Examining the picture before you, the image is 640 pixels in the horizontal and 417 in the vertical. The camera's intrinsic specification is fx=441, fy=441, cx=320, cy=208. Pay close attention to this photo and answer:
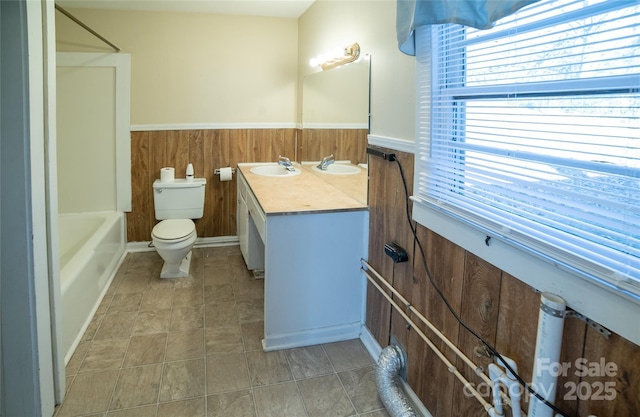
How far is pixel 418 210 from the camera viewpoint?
73.1 inches

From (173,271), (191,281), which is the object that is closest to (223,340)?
(191,281)

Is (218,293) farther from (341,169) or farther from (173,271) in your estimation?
(341,169)

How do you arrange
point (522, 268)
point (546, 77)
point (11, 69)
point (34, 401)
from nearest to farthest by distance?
point (546, 77) < point (522, 268) < point (11, 69) < point (34, 401)

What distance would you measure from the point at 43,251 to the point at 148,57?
255 cm

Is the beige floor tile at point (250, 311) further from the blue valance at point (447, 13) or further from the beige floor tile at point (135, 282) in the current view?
the blue valance at point (447, 13)

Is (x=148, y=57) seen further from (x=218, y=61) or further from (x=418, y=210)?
(x=418, y=210)

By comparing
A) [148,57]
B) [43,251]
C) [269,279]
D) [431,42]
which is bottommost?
[269,279]

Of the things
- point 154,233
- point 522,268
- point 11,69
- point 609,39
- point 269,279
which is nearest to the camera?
point 609,39

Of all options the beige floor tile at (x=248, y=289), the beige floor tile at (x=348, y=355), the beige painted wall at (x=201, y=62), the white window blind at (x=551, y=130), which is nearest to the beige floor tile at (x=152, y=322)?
the beige floor tile at (x=248, y=289)

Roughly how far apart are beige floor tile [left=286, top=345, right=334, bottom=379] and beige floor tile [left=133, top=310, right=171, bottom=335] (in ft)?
2.77

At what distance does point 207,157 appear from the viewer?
4141 millimetres

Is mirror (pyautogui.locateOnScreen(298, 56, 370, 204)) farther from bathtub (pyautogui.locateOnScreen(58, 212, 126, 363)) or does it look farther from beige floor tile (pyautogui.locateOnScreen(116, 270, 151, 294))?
bathtub (pyautogui.locateOnScreen(58, 212, 126, 363))

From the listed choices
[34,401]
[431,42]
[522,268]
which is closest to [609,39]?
[522,268]

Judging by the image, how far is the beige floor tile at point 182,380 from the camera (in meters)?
2.09
